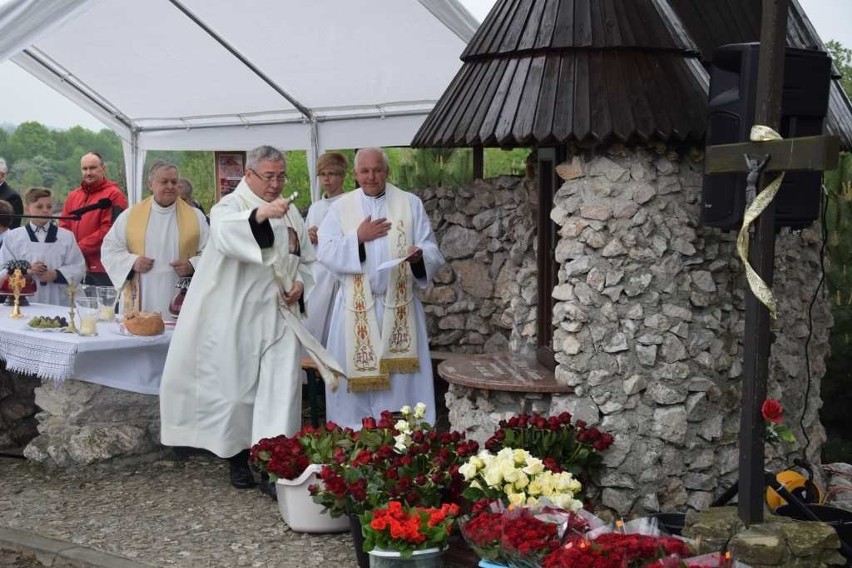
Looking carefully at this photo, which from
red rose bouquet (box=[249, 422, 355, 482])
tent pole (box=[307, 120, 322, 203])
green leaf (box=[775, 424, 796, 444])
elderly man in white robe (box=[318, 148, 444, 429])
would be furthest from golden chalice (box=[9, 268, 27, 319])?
green leaf (box=[775, 424, 796, 444])

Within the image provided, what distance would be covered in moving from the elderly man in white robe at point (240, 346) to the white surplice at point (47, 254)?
2728 mm

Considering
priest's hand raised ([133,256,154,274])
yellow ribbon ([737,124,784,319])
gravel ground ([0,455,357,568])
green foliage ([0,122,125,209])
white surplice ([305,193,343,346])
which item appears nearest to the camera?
yellow ribbon ([737,124,784,319])

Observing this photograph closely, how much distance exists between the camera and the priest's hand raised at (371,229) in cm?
770

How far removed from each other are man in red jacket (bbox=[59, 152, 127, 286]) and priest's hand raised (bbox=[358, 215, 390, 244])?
3.92 meters

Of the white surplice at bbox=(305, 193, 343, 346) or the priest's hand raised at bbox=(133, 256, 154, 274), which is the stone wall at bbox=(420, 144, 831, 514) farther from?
the priest's hand raised at bbox=(133, 256, 154, 274)

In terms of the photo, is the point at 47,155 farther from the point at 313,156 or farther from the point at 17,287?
the point at 17,287

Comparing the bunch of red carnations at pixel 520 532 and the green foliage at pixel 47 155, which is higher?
the green foliage at pixel 47 155

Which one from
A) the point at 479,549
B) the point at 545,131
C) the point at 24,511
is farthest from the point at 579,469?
the point at 24,511

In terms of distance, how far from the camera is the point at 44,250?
31.5ft

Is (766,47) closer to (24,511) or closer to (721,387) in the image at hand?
(721,387)

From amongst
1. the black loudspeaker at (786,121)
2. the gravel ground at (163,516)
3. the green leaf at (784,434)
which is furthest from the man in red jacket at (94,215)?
the green leaf at (784,434)

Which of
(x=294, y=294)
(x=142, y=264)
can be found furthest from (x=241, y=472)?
(x=142, y=264)

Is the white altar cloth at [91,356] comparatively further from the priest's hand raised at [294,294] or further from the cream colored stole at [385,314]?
the cream colored stole at [385,314]

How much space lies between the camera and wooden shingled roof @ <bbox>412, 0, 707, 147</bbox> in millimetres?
5863
